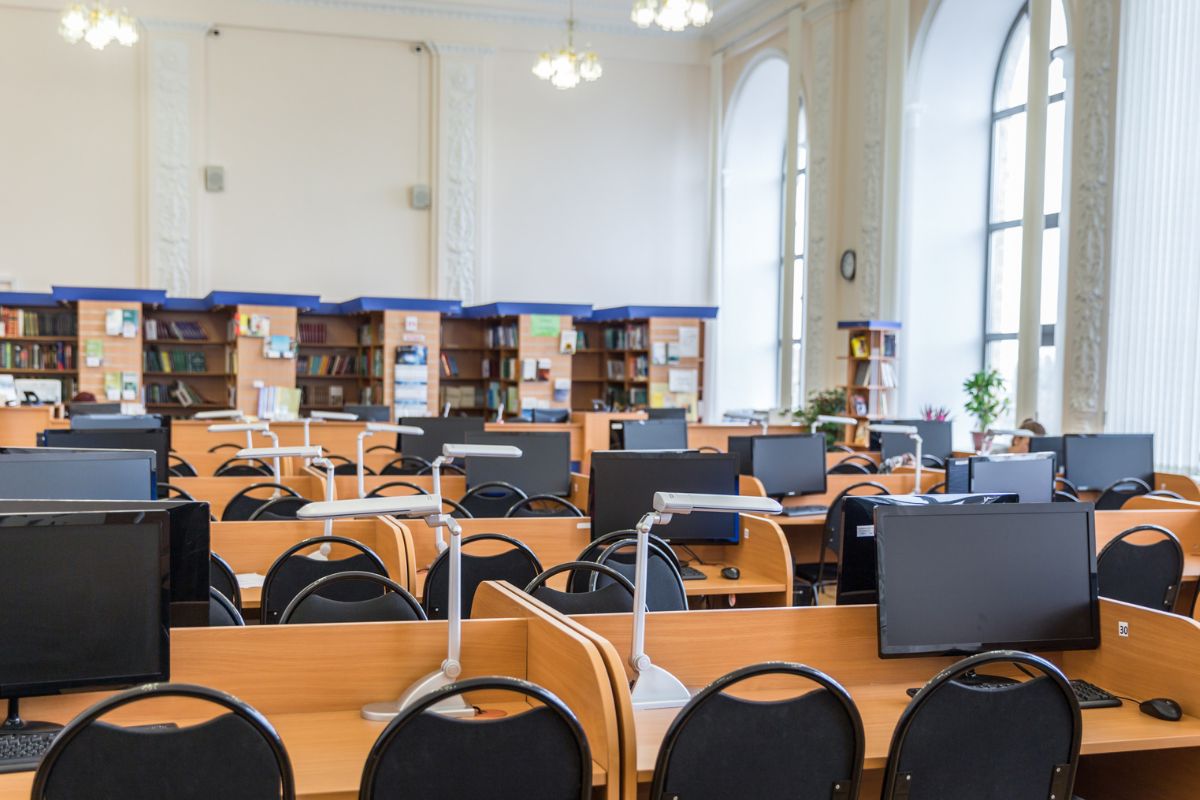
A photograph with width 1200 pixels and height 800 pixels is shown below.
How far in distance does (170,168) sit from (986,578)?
12.5 m

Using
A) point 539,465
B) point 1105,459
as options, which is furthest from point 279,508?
point 1105,459

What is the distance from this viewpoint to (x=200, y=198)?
1342cm

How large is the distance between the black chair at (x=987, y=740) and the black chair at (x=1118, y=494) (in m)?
4.17

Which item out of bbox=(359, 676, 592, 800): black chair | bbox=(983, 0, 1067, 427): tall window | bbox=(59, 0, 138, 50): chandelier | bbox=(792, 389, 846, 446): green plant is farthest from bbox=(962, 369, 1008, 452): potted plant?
bbox=(59, 0, 138, 50): chandelier

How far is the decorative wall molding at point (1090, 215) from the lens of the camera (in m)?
8.23

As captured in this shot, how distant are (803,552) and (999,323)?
564 cm

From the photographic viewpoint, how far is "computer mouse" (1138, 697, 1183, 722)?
2666 mm

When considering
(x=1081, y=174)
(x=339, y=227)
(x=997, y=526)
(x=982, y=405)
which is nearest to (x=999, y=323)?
(x=982, y=405)

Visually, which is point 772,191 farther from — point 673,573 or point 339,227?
point 673,573

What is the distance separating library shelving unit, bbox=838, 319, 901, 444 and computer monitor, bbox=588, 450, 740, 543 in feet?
20.4

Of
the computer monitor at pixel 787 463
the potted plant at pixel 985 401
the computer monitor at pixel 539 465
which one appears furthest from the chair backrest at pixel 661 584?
the potted plant at pixel 985 401

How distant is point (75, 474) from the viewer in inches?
148

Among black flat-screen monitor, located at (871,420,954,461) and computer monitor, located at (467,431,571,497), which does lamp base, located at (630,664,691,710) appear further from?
black flat-screen monitor, located at (871,420,954,461)

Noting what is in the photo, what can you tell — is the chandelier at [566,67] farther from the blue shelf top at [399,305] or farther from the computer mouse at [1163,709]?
the computer mouse at [1163,709]
